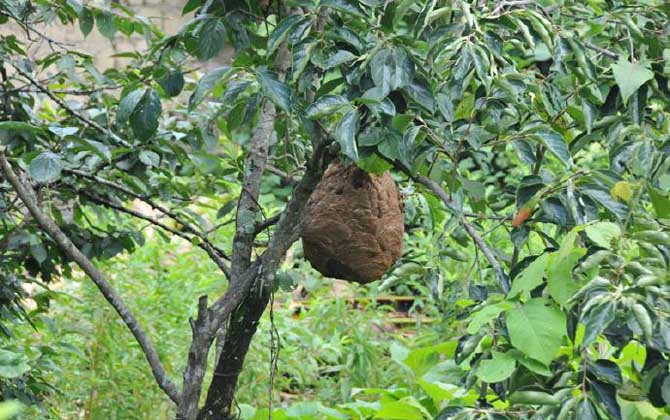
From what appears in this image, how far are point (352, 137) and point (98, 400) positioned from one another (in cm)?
234

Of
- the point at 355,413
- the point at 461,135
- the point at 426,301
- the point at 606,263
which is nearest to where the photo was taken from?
the point at 606,263

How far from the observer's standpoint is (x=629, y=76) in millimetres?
1444

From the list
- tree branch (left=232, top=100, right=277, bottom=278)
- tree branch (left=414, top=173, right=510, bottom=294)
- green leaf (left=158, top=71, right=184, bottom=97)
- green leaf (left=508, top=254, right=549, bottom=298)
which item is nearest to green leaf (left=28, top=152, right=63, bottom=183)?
green leaf (left=158, top=71, right=184, bottom=97)

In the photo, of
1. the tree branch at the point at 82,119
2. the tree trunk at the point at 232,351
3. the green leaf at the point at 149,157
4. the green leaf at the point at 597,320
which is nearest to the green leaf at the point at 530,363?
the green leaf at the point at 597,320

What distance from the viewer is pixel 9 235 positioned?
2.54 meters

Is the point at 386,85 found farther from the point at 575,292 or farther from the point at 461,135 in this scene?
the point at 575,292

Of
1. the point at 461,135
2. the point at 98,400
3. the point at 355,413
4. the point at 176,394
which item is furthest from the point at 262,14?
the point at 98,400

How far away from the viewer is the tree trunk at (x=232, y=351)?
2045mm

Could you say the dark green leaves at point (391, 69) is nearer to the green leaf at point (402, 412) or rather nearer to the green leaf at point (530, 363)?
the green leaf at point (530, 363)

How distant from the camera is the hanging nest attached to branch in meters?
1.85

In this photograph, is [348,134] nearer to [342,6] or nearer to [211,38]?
[342,6]

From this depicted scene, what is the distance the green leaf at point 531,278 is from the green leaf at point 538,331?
31 mm

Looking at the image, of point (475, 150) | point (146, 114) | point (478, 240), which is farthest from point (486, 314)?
point (146, 114)

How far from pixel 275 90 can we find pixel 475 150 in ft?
1.17
